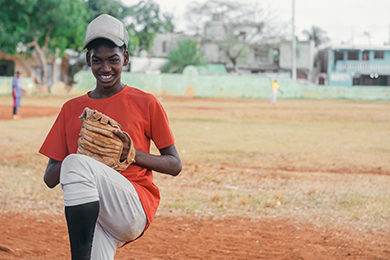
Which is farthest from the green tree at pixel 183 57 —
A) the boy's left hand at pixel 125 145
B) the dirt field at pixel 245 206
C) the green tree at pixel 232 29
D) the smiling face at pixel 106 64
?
the boy's left hand at pixel 125 145

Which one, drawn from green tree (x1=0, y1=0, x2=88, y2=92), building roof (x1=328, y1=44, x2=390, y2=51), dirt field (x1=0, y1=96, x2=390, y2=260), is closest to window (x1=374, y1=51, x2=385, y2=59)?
building roof (x1=328, y1=44, x2=390, y2=51)

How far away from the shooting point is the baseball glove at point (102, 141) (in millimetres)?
2029

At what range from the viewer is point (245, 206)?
5223 millimetres

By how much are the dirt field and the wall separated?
86.8 ft

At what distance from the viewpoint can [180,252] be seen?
Answer: 12.0 feet

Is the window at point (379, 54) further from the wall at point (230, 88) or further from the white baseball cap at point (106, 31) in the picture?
the white baseball cap at point (106, 31)

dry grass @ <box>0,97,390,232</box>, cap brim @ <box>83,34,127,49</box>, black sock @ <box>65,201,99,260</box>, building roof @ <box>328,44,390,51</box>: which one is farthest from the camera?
building roof @ <box>328,44,390,51</box>

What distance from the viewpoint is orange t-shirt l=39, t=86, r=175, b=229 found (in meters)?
2.22

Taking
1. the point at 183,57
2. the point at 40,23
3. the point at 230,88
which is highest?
the point at 40,23

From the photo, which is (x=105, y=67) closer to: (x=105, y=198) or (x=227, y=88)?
(x=105, y=198)

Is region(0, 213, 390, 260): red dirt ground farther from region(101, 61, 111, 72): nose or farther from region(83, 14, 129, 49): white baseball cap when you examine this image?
region(83, 14, 129, 49): white baseball cap

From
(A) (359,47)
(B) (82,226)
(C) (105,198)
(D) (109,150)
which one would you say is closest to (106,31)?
(D) (109,150)

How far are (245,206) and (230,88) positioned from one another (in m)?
32.1

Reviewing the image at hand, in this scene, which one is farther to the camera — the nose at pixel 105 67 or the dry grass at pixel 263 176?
the dry grass at pixel 263 176
